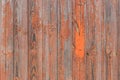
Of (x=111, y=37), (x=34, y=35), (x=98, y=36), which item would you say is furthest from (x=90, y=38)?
(x=34, y=35)

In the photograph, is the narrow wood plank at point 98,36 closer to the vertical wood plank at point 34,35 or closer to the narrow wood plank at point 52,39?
the narrow wood plank at point 52,39

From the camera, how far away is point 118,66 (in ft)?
9.95

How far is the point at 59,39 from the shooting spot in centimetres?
296

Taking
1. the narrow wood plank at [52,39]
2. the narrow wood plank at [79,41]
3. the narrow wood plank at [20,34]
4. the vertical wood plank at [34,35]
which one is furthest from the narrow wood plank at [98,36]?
the narrow wood plank at [20,34]

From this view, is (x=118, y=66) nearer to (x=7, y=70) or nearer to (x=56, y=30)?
(x=56, y=30)

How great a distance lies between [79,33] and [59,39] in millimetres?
227

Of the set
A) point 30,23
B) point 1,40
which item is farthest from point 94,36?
point 1,40

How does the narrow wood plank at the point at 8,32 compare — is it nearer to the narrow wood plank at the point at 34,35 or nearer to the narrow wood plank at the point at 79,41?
the narrow wood plank at the point at 34,35

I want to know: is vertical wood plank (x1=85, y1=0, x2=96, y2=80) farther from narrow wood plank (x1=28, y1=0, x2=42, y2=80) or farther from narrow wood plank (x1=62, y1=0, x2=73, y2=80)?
narrow wood plank (x1=28, y1=0, x2=42, y2=80)

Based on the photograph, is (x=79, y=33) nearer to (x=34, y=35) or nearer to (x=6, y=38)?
(x=34, y=35)

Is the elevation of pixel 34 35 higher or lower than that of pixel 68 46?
higher

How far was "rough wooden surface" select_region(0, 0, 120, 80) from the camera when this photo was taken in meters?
2.93

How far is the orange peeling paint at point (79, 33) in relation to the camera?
297 centimetres

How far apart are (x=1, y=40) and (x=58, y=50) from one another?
62cm
